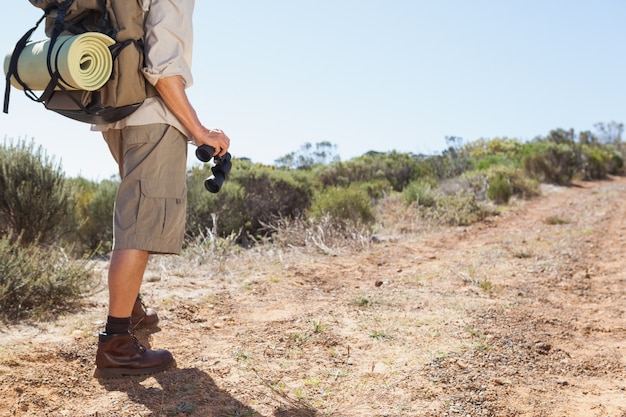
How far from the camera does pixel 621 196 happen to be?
492 inches

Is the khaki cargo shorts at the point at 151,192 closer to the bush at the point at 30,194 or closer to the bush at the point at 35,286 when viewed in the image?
the bush at the point at 35,286

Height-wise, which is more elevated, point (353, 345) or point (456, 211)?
point (456, 211)

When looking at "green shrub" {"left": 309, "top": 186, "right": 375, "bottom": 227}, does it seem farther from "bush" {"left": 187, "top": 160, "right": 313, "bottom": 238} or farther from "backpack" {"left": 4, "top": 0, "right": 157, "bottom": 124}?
"backpack" {"left": 4, "top": 0, "right": 157, "bottom": 124}

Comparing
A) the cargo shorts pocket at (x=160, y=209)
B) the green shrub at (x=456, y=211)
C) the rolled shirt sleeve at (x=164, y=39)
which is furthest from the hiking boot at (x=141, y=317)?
the green shrub at (x=456, y=211)

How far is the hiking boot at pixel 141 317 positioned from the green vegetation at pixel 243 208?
71 centimetres

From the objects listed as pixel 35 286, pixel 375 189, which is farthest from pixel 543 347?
pixel 375 189

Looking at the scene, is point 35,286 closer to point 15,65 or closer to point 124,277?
point 124,277

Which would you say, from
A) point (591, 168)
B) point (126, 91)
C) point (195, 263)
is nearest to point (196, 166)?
point (195, 263)

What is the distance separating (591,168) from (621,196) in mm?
7956

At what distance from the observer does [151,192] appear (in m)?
2.38

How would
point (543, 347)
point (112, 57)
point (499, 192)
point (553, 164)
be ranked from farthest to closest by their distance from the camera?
1. point (553, 164)
2. point (499, 192)
3. point (543, 347)
4. point (112, 57)

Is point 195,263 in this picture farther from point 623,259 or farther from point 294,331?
point 623,259

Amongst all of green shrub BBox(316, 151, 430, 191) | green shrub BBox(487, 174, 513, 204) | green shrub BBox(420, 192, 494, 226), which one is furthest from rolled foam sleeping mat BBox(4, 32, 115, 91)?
green shrub BBox(316, 151, 430, 191)

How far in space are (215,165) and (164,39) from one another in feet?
1.84
